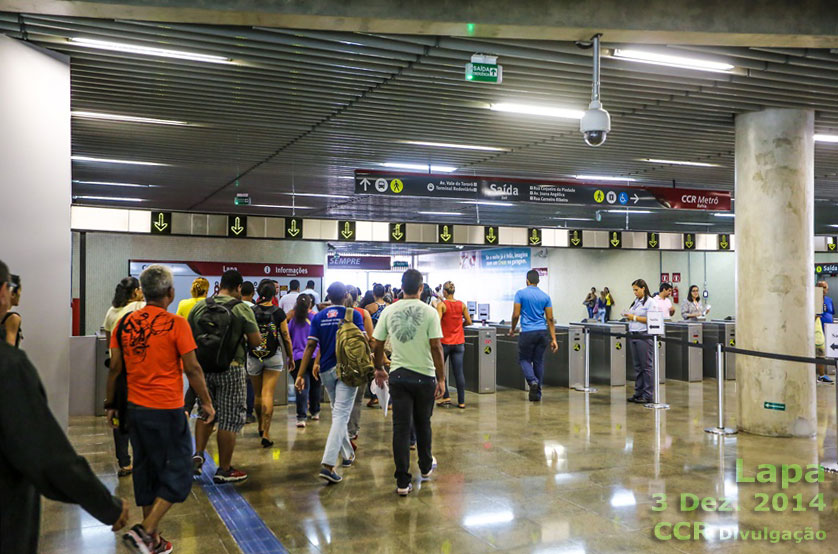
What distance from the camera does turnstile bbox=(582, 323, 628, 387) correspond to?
1176 cm

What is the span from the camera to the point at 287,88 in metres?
7.12

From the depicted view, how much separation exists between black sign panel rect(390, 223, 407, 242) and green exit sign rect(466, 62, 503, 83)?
7691 mm

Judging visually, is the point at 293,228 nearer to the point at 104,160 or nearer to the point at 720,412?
the point at 104,160

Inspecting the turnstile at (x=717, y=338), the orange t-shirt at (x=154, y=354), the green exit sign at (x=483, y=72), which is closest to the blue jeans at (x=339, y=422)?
the orange t-shirt at (x=154, y=354)

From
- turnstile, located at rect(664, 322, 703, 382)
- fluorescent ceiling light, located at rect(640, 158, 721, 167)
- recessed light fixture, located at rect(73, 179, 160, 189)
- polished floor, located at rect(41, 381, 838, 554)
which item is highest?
recessed light fixture, located at rect(73, 179, 160, 189)

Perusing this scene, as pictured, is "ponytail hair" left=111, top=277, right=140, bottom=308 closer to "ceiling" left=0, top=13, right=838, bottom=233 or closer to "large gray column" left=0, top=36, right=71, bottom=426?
"large gray column" left=0, top=36, right=71, bottom=426

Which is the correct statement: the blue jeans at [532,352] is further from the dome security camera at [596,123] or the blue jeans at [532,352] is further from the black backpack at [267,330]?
the dome security camera at [596,123]

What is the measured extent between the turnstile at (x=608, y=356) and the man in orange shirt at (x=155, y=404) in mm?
8452

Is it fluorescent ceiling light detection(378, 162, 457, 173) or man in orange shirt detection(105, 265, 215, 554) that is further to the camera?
fluorescent ceiling light detection(378, 162, 457, 173)

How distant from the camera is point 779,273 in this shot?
25.2ft

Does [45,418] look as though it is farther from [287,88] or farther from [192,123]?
[192,123]

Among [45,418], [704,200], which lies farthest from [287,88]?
[704,200]

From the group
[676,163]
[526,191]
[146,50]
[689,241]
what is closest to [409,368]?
[146,50]

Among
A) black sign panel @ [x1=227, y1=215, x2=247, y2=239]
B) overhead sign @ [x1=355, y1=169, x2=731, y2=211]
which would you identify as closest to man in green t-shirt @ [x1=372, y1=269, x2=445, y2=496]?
overhead sign @ [x1=355, y1=169, x2=731, y2=211]
